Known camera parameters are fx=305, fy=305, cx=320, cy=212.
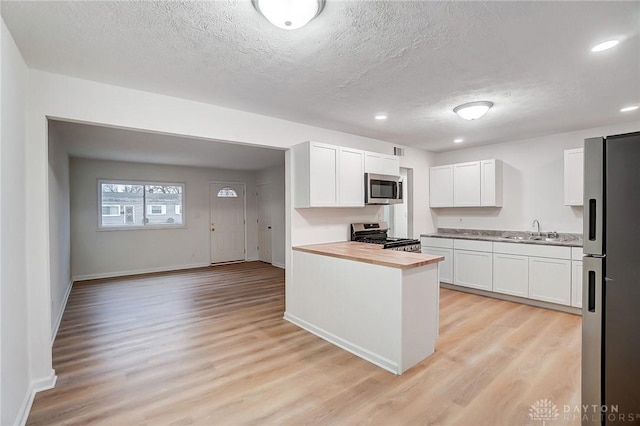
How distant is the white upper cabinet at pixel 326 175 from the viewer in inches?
141

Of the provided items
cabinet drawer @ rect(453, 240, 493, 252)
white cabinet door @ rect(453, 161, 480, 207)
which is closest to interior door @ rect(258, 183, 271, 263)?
white cabinet door @ rect(453, 161, 480, 207)

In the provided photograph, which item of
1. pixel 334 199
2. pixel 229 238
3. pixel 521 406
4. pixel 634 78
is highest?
pixel 634 78

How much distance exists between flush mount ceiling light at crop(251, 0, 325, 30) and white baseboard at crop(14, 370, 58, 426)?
2.79 metres

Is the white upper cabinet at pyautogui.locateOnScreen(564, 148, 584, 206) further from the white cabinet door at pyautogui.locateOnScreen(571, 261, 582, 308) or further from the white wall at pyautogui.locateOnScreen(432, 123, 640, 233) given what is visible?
the white cabinet door at pyautogui.locateOnScreen(571, 261, 582, 308)

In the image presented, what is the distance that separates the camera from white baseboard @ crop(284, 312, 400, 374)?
2.57 metres

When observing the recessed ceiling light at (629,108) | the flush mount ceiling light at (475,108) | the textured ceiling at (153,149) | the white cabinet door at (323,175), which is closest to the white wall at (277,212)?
the textured ceiling at (153,149)

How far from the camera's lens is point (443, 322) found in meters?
3.62

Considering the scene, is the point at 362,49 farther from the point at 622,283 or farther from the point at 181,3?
the point at 622,283

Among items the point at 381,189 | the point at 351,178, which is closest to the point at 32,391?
the point at 351,178

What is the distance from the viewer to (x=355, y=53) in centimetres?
213

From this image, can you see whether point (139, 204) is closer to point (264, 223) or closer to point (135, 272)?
point (135, 272)

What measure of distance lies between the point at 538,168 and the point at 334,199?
333 centimetres

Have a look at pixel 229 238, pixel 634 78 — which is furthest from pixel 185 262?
pixel 634 78

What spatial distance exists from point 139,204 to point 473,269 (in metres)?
6.81
